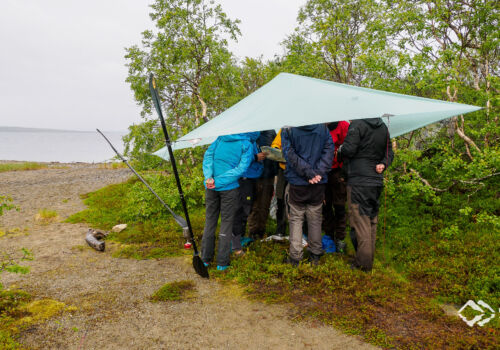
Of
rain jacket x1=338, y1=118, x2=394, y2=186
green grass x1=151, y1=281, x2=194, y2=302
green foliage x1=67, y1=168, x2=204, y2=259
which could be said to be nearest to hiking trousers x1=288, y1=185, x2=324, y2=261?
rain jacket x1=338, y1=118, x2=394, y2=186

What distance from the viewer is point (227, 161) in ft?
13.8

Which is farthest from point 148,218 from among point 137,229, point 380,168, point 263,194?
point 380,168

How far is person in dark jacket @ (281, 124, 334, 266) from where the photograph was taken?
3986 millimetres

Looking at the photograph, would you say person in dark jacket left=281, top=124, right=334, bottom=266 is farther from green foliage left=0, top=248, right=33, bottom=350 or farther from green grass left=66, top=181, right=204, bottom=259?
green foliage left=0, top=248, right=33, bottom=350

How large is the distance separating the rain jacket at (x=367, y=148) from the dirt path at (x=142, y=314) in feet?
6.48

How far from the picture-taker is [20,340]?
2977 mm

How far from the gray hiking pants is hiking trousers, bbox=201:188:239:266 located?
34.8 inches

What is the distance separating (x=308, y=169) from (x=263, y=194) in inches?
64.4

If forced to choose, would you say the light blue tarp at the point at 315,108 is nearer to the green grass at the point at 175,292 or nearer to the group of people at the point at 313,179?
the group of people at the point at 313,179

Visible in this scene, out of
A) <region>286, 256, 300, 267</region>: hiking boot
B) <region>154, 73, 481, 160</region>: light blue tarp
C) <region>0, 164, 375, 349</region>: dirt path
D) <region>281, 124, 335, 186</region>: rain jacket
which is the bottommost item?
<region>0, 164, 375, 349</region>: dirt path

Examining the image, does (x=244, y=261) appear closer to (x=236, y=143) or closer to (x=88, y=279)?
(x=236, y=143)

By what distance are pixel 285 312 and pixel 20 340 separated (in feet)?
9.20

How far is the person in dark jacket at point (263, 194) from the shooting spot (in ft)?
17.4

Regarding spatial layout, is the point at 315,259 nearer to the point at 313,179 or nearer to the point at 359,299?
the point at 359,299
